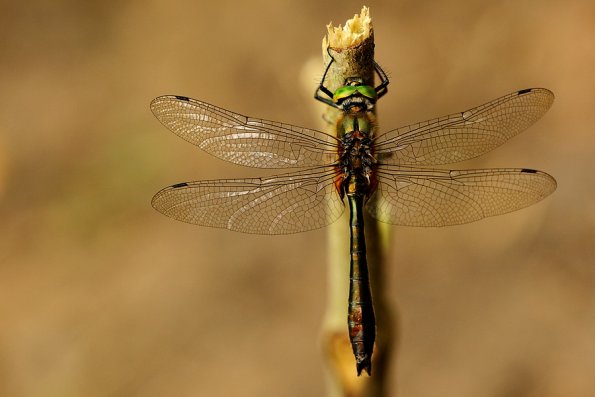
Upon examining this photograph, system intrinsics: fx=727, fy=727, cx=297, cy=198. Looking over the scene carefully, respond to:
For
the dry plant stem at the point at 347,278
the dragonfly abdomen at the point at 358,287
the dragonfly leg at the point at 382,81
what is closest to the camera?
the dry plant stem at the point at 347,278

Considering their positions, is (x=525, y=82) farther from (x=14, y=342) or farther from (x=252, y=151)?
(x=14, y=342)

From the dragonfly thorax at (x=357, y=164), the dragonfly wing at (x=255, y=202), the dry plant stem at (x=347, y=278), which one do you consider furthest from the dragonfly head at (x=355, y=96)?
the dragonfly wing at (x=255, y=202)

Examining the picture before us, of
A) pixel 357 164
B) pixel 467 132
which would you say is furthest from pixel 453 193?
pixel 357 164

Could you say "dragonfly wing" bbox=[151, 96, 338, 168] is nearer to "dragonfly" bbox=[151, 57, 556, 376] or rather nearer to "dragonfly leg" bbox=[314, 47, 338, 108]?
"dragonfly" bbox=[151, 57, 556, 376]

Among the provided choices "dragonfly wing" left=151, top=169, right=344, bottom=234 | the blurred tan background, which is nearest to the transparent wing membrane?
"dragonfly wing" left=151, top=169, right=344, bottom=234

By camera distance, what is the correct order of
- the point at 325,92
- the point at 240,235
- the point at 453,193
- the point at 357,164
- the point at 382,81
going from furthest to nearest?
the point at 240,235 → the point at 453,193 → the point at 382,81 → the point at 357,164 → the point at 325,92

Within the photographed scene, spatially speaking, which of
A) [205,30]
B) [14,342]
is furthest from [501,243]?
[14,342]

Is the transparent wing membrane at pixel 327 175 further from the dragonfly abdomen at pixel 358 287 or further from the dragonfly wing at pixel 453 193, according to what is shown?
the dragonfly abdomen at pixel 358 287

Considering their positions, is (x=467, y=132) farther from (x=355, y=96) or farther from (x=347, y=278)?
(x=347, y=278)
